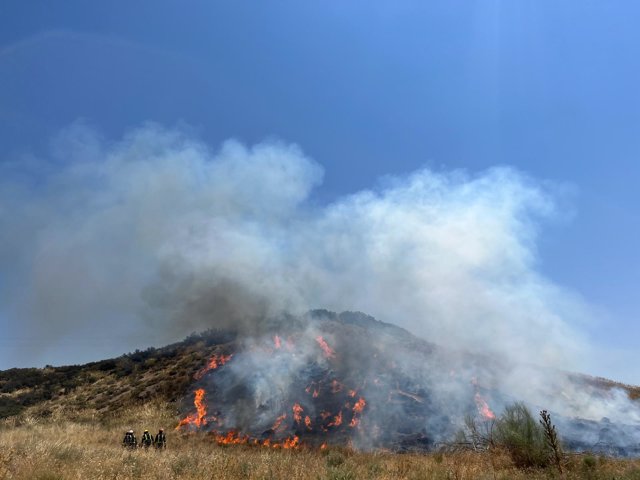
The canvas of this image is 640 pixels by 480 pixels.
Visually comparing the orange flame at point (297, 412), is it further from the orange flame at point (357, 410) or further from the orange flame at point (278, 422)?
the orange flame at point (357, 410)

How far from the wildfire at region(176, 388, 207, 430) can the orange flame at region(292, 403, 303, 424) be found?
18.9ft

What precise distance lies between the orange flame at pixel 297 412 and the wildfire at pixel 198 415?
5768mm

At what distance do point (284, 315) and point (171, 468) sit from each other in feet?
105

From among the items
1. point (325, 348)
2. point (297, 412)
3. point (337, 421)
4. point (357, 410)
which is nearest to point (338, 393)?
point (357, 410)

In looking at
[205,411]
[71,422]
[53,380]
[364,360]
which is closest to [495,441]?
[364,360]

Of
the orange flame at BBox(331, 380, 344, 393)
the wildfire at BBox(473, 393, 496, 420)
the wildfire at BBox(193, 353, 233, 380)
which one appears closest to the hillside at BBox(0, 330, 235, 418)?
the wildfire at BBox(193, 353, 233, 380)

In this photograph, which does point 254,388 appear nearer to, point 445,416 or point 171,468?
point 445,416

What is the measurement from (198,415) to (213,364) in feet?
27.8

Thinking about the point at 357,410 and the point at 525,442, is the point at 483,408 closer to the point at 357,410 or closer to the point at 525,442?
the point at 357,410

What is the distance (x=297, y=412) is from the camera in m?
25.5

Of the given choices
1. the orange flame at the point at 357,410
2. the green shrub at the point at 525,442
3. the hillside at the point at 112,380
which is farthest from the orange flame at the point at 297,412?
the green shrub at the point at 525,442

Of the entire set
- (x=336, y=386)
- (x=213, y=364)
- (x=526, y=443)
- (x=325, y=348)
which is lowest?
(x=526, y=443)

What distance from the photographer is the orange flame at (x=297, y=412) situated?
A: 24.8 meters

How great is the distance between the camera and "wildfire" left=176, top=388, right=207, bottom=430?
25.9 metres
